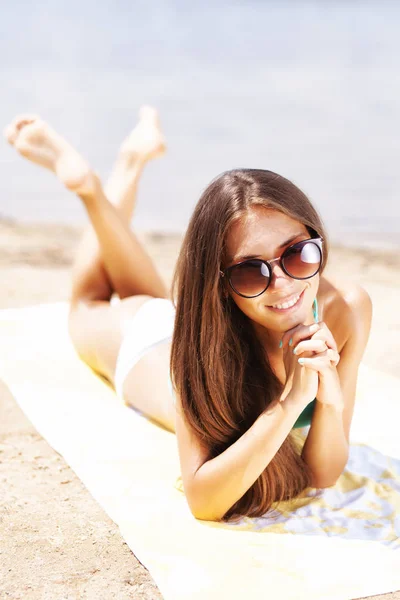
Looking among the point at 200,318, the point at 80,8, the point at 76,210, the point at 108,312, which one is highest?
the point at 80,8

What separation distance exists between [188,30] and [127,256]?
20.0 metres

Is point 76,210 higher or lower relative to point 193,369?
lower

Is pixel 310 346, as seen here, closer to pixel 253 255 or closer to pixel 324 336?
pixel 324 336

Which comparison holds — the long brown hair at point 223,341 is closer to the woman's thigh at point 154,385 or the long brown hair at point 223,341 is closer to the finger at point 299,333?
the finger at point 299,333

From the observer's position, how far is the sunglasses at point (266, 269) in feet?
7.37

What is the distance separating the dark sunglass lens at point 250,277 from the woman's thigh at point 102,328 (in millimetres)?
1421

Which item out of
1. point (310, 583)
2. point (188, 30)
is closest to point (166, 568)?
point (310, 583)

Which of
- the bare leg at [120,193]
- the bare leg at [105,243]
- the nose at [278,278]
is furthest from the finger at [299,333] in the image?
the bare leg at [120,193]

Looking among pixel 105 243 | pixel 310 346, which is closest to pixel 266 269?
pixel 310 346

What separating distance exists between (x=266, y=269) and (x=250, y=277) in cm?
5

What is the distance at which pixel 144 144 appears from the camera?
459cm

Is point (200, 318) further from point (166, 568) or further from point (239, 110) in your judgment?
point (239, 110)

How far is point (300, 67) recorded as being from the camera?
19.6 m

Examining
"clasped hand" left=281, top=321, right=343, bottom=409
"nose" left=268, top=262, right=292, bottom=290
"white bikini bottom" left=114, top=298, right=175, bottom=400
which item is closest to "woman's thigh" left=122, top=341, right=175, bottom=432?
"white bikini bottom" left=114, top=298, right=175, bottom=400
